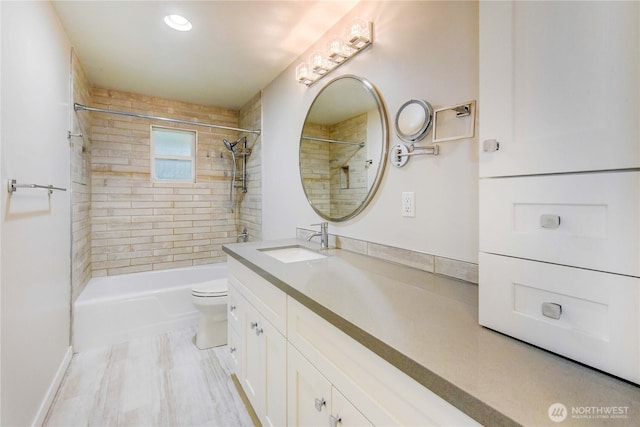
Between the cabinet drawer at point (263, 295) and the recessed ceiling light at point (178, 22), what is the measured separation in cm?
159

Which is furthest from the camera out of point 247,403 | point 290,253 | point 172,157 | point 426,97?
point 172,157

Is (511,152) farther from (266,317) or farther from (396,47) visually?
(266,317)

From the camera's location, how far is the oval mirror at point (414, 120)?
4.25 ft

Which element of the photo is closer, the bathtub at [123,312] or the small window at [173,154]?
the bathtub at [123,312]

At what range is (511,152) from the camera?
703mm

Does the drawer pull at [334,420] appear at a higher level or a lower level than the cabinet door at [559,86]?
lower

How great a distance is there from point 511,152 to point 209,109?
3623 millimetres

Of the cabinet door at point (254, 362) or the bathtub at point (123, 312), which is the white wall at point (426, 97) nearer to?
the cabinet door at point (254, 362)

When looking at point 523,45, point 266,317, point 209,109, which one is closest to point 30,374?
point 266,317

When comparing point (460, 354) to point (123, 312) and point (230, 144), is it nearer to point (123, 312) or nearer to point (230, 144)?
point (123, 312)

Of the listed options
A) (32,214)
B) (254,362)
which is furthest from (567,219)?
(32,214)

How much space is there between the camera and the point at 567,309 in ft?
1.98

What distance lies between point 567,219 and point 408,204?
2.69 ft

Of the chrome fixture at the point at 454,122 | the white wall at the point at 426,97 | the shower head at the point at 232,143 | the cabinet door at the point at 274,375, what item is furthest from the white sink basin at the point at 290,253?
the shower head at the point at 232,143
